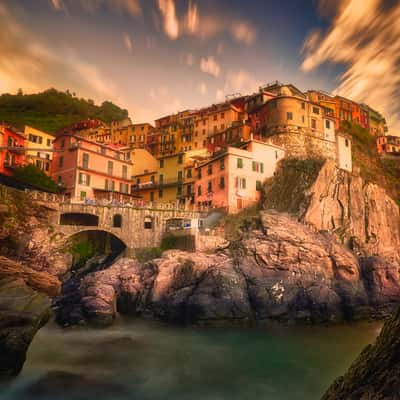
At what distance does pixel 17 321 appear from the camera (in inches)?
608

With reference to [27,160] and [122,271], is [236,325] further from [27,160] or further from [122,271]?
[27,160]

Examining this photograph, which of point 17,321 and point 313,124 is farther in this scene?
point 313,124

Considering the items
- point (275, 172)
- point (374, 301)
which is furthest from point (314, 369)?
point (275, 172)

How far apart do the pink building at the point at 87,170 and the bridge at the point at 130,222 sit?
19.4 feet

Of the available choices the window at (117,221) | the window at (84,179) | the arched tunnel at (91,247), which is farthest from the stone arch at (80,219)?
the window at (84,179)

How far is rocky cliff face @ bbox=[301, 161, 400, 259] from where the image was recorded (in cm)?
4569

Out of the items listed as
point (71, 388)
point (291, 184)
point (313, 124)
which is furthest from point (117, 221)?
point (313, 124)

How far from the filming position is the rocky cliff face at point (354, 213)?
4569 centimetres

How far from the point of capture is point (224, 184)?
48.2 meters

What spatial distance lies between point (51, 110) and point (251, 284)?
A: 115443mm

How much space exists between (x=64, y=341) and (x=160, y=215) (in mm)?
23018

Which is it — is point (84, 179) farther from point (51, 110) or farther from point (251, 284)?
point (51, 110)

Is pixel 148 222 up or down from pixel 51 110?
down

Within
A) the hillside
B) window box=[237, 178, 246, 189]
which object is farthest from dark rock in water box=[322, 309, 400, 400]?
the hillside
